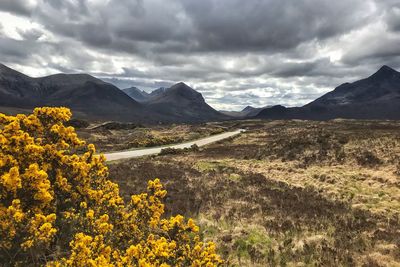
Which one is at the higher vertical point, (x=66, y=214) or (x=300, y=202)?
(x=66, y=214)

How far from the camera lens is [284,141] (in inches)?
1772

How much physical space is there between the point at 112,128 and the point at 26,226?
388ft

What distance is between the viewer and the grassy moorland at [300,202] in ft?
39.1

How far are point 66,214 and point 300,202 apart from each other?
14.0m

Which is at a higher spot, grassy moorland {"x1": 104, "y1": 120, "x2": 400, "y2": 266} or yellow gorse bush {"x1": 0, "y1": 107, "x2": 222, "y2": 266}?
yellow gorse bush {"x1": 0, "y1": 107, "x2": 222, "y2": 266}

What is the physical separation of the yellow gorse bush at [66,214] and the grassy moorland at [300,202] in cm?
382

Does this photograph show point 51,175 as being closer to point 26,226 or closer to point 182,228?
point 26,226

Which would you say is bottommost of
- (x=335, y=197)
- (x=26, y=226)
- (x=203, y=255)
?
(x=335, y=197)

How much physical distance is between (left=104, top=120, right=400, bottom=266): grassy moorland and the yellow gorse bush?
150 inches

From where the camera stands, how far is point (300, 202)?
753 inches

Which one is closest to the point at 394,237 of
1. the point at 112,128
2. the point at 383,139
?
the point at 383,139

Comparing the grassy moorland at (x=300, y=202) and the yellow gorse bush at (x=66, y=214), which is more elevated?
the yellow gorse bush at (x=66, y=214)

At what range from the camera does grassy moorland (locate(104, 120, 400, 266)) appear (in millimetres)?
11906

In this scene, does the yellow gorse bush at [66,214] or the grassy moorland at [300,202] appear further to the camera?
the grassy moorland at [300,202]
